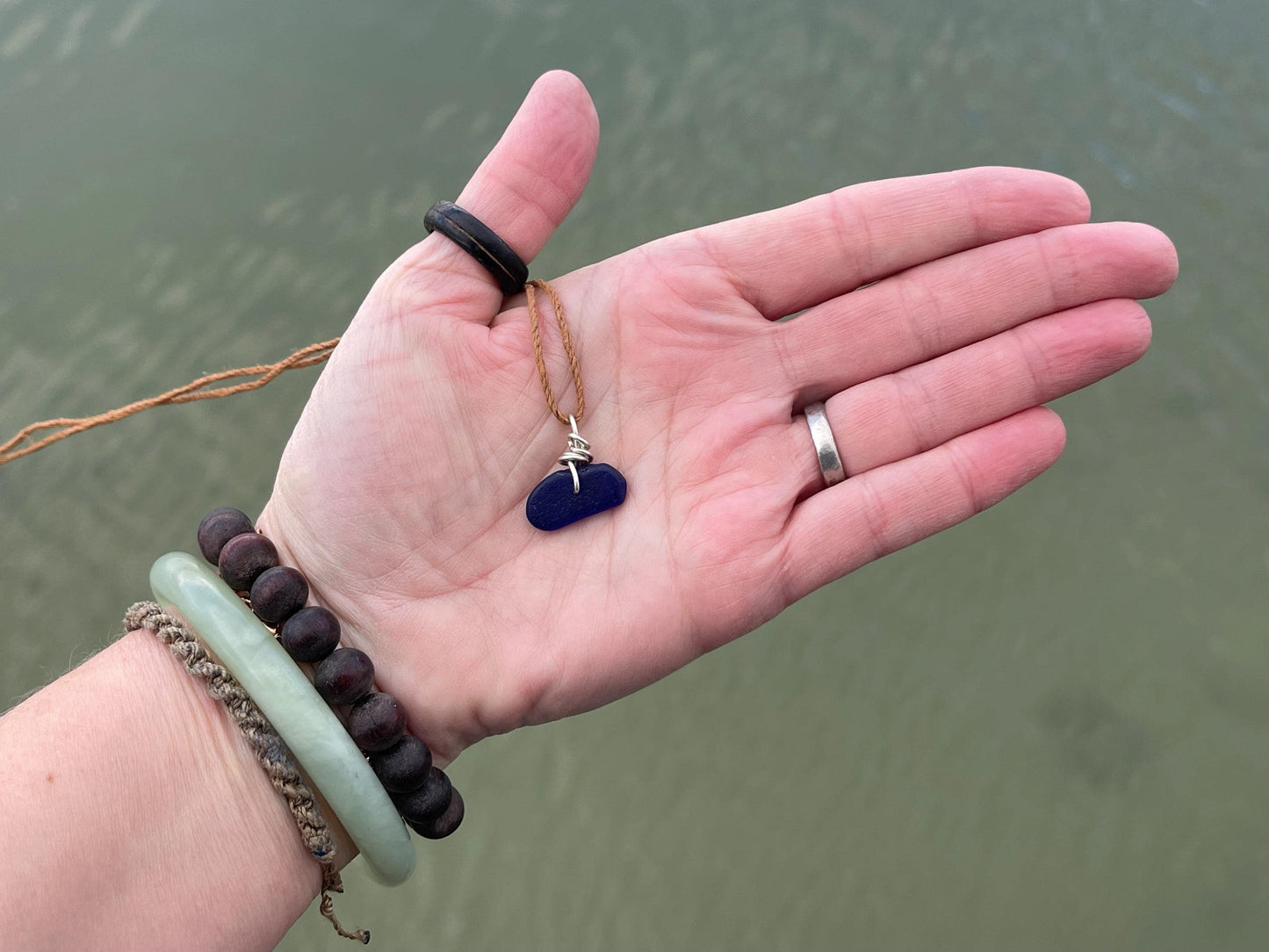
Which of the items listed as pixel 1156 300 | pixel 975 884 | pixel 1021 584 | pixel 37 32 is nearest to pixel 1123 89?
pixel 1156 300

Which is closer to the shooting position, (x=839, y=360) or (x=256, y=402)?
(x=839, y=360)

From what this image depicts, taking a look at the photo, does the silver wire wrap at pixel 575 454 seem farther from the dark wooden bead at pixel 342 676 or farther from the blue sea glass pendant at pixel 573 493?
the dark wooden bead at pixel 342 676

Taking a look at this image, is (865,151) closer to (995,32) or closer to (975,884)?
(995,32)

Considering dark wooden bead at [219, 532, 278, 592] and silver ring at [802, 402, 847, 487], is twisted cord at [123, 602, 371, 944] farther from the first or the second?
silver ring at [802, 402, 847, 487]

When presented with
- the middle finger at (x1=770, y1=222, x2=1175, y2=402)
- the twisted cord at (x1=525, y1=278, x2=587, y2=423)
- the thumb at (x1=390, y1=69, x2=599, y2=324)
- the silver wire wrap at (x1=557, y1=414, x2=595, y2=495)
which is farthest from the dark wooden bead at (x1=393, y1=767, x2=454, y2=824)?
the middle finger at (x1=770, y1=222, x2=1175, y2=402)

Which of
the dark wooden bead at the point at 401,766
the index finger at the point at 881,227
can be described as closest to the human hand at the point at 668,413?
the index finger at the point at 881,227

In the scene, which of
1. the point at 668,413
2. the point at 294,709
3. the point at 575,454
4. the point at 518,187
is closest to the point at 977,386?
the point at 668,413
